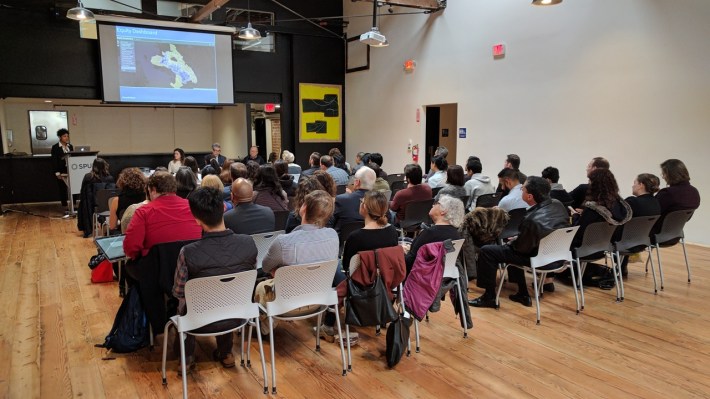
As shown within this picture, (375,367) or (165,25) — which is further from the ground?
(165,25)

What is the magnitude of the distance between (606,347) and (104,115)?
13074 mm

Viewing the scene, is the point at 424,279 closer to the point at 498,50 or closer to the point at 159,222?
the point at 159,222

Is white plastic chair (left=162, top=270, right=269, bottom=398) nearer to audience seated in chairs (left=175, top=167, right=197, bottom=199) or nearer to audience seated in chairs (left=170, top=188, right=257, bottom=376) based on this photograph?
audience seated in chairs (left=170, top=188, right=257, bottom=376)

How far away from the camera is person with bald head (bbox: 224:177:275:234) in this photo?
11.8 feet

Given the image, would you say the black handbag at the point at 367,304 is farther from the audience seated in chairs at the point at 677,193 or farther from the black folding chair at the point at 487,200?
the audience seated in chairs at the point at 677,193

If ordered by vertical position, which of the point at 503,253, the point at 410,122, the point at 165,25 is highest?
the point at 165,25

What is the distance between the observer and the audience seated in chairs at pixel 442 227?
332cm

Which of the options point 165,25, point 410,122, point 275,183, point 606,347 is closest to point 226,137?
point 165,25

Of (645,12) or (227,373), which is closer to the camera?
(227,373)

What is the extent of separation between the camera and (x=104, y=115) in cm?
1273

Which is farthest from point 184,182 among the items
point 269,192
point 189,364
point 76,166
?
point 76,166

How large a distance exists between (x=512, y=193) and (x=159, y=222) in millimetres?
3355

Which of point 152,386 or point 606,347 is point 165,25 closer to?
point 152,386

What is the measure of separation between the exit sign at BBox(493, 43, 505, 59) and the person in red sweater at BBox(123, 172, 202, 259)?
6.89m
